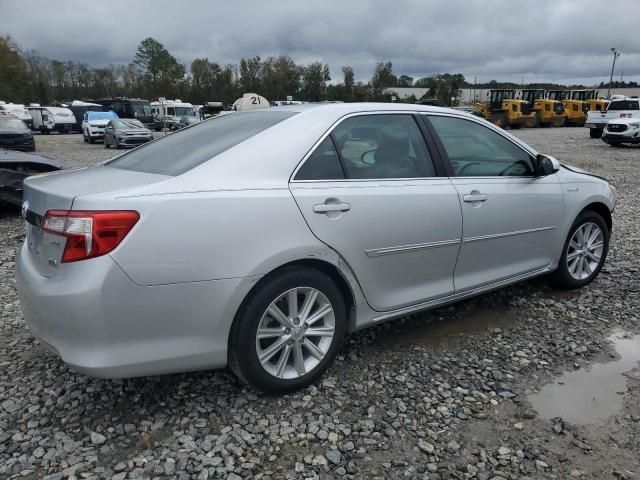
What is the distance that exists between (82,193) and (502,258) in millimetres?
2780

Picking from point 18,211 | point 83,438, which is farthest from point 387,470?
point 18,211

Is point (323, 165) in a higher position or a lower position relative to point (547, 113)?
lower

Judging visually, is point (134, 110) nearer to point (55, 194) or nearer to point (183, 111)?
point (183, 111)

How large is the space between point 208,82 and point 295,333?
69.2 m

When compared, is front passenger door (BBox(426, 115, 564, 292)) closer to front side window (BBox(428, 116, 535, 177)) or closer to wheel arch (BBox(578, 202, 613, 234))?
front side window (BBox(428, 116, 535, 177))

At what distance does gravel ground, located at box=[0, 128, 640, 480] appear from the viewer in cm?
229

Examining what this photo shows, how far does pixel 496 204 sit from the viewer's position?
11.5 ft

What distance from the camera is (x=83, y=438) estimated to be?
2457mm

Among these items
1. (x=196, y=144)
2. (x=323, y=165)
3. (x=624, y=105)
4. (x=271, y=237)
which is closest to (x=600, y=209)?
(x=323, y=165)

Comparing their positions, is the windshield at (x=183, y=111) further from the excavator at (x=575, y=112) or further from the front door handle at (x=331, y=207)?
the front door handle at (x=331, y=207)

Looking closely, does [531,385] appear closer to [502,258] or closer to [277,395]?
[502,258]

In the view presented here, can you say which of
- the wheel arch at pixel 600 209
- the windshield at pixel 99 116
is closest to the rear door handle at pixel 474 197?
the wheel arch at pixel 600 209

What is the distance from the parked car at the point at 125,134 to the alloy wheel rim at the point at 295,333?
2135 cm

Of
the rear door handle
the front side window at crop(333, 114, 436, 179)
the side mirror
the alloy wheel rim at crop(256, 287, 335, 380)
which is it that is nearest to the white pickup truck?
the side mirror
